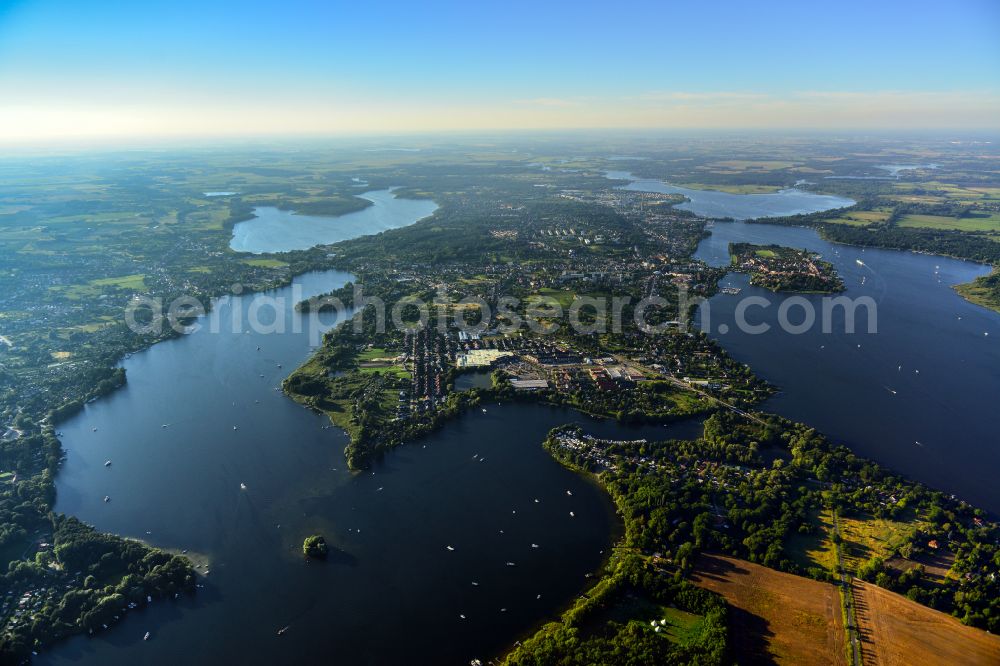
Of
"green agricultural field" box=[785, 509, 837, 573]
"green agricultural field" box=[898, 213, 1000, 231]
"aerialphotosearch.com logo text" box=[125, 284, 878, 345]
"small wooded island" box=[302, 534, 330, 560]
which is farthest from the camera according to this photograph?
"green agricultural field" box=[898, 213, 1000, 231]

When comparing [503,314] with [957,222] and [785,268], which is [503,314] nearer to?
[785,268]

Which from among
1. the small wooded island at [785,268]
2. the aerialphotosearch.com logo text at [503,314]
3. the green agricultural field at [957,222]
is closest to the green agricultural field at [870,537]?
the aerialphotosearch.com logo text at [503,314]

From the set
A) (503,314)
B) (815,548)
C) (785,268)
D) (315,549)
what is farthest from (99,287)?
(785,268)

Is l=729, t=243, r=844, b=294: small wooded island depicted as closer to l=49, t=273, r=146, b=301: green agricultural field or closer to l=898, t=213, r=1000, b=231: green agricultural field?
l=898, t=213, r=1000, b=231: green agricultural field

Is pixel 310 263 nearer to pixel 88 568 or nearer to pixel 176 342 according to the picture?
pixel 176 342

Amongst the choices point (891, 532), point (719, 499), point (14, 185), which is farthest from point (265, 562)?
point (14, 185)

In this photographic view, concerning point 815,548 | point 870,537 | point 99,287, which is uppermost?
point 99,287

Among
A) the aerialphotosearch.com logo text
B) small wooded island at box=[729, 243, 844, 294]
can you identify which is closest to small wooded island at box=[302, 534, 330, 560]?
the aerialphotosearch.com logo text
